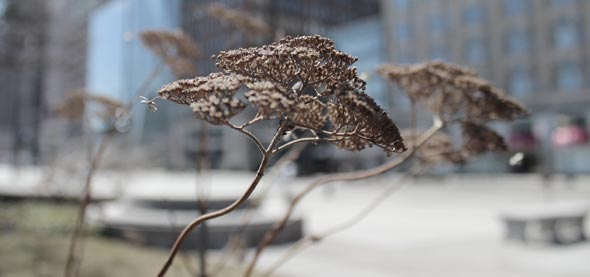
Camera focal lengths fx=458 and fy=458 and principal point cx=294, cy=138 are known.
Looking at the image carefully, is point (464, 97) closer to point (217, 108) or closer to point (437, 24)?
point (217, 108)

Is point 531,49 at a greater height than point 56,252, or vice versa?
point 531,49

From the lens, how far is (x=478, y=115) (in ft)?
11.0

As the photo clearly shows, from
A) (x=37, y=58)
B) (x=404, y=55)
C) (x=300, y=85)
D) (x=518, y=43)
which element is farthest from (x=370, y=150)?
(x=300, y=85)

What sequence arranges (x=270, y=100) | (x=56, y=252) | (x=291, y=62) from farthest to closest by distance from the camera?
(x=56, y=252) → (x=291, y=62) → (x=270, y=100)

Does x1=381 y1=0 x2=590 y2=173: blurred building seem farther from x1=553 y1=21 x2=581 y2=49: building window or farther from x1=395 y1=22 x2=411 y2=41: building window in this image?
x1=395 y1=22 x2=411 y2=41: building window

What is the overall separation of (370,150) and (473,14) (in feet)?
53.4

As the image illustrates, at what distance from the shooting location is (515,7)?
39812 millimetres

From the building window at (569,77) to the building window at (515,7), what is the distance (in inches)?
234

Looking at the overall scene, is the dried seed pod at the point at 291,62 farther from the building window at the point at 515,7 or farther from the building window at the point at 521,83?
the building window at the point at 515,7

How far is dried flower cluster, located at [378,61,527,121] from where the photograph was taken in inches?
125

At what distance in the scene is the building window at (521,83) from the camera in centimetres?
3931

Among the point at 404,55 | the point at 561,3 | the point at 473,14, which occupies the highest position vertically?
the point at 473,14

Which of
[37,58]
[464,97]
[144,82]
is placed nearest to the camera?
[464,97]

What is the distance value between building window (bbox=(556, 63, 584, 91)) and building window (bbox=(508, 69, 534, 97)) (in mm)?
Answer: 2228
